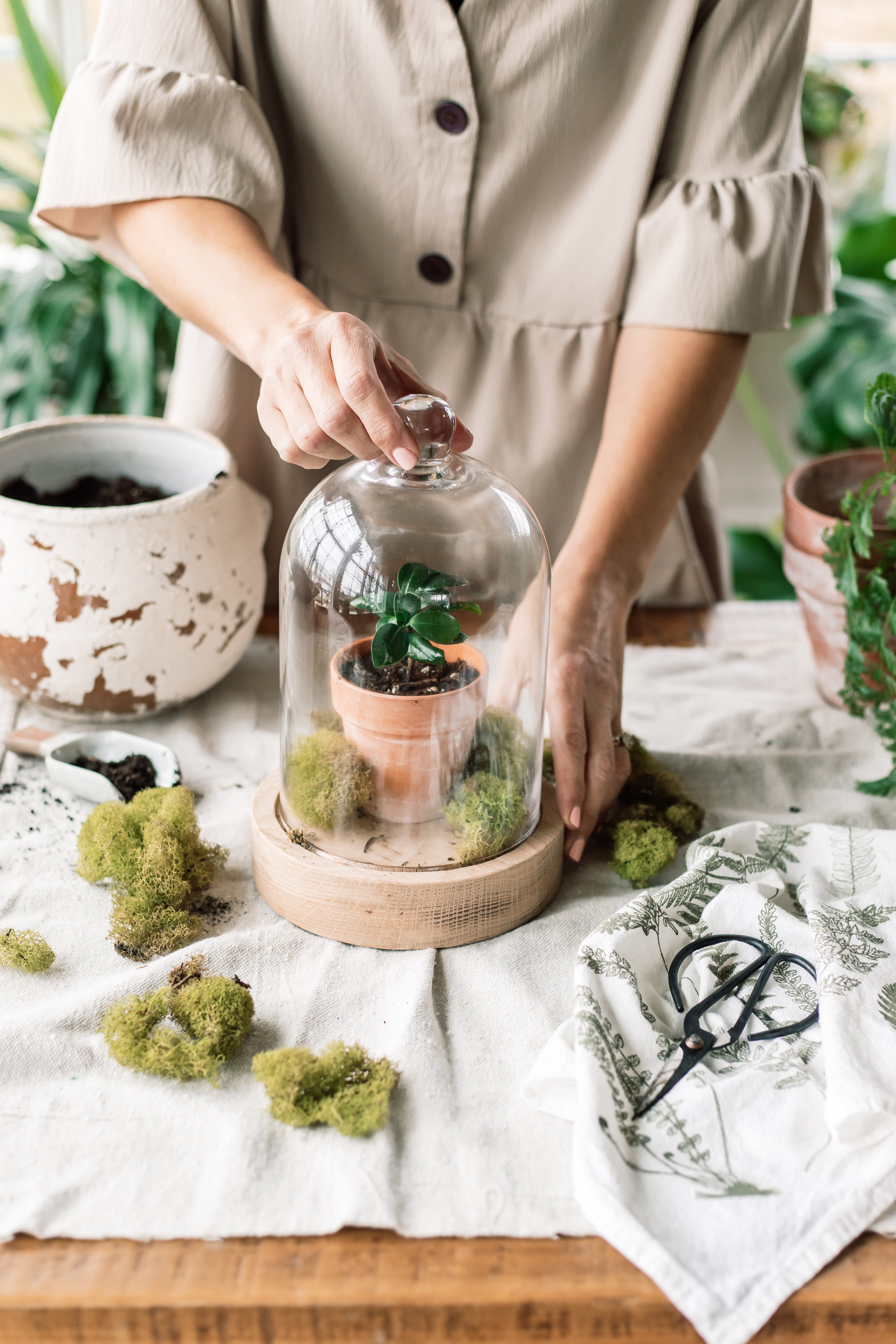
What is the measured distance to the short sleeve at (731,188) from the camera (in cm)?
102

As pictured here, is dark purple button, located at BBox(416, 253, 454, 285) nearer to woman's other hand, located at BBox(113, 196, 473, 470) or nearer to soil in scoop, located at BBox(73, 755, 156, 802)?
woman's other hand, located at BBox(113, 196, 473, 470)

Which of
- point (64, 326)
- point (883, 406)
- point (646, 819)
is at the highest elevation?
point (883, 406)

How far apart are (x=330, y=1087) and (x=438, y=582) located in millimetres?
358

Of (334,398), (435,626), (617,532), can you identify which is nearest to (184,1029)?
(435,626)

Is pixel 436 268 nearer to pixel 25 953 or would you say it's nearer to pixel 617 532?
pixel 617 532

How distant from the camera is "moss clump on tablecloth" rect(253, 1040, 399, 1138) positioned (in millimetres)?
645

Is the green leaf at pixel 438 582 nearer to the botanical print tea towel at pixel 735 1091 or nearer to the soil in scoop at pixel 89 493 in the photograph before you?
the botanical print tea towel at pixel 735 1091

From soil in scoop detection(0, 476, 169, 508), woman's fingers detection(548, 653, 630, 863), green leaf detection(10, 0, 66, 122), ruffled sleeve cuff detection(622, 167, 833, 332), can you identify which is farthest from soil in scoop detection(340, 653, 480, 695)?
green leaf detection(10, 0, 66, 122)

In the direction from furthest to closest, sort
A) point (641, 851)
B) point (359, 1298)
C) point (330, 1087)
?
point (641, 851), point (330, 1087), point (359, 1298)

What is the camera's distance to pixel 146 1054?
2.22 feet

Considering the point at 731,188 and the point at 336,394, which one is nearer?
the point at 336,394

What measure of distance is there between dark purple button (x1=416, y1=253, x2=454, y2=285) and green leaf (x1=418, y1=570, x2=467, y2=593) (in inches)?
18.0

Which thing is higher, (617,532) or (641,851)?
(617,532)

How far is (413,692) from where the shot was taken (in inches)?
32.3
